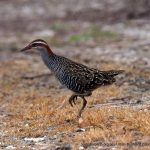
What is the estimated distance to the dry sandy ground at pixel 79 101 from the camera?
39.1 feet

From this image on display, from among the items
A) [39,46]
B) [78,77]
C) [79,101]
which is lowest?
[79,101]

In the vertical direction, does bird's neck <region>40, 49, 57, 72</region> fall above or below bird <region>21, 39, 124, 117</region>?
above

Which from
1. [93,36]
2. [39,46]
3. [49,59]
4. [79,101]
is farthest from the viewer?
[93,36]

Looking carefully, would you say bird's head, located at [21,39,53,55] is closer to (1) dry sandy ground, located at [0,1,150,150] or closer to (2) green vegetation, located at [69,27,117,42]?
(1) dry sandy ground, located at [0,1,150,150]

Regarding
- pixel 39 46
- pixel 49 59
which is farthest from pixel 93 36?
pixel 49 59

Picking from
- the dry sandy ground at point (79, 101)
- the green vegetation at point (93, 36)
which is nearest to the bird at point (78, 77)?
the dry sandy ground at point (79, 101)

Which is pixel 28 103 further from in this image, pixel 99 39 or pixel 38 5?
pixel 38 5

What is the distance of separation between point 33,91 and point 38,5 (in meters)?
21.4

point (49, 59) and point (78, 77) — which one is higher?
point (49, 59)

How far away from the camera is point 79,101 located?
16.1 metres

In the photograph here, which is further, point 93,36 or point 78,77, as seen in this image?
point 93,36

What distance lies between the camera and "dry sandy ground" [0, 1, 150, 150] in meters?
11.9

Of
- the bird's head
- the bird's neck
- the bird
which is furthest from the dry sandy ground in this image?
the bird's head

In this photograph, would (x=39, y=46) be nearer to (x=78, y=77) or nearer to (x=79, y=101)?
(x=78, y=77)
